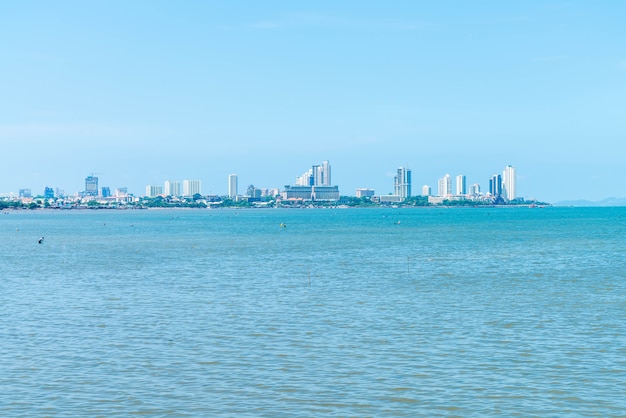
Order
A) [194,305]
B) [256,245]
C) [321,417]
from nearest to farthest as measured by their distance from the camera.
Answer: [321,417] → [194,305] → [256,245]

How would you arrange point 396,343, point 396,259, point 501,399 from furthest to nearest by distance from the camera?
point 396,259
point 396,343
point 501,399

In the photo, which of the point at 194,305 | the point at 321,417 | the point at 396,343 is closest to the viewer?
the point at 321,417

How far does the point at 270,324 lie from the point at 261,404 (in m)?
11.0

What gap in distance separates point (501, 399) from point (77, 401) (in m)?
11.0

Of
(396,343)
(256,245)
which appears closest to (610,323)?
(396,343)

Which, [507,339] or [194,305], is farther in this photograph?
[194,305]

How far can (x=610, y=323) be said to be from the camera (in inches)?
1223

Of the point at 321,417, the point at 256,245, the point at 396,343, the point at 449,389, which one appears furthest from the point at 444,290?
the point at 256,245

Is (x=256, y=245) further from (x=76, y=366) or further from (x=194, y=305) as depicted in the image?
(x=76, y=366)

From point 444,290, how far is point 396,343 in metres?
15.8

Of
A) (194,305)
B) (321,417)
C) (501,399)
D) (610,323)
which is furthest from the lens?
(194,305)

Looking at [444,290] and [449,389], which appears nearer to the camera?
[449,389]

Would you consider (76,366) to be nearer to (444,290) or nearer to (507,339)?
(507,339)

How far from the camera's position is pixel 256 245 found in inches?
3484
